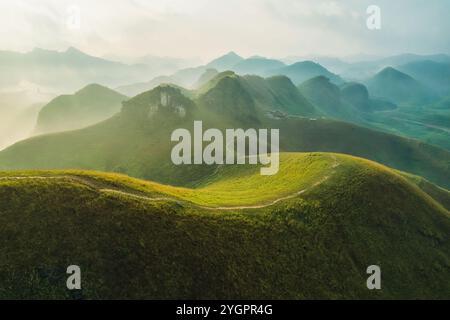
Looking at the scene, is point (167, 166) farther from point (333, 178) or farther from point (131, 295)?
point (131, 295)

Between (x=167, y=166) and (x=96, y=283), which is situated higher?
(x=167, y=166)

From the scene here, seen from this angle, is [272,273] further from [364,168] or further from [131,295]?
[364,168]
